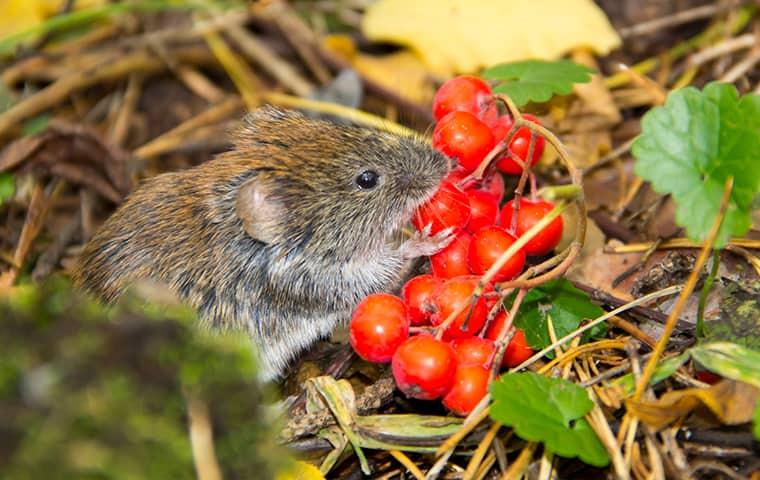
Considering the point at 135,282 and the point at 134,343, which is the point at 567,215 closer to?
the point at 135,282

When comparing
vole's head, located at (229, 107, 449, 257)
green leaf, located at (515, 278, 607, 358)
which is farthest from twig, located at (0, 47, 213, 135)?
green leaf, located at (515, 278, 607, 358)

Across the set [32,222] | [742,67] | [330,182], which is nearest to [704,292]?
[330,182]

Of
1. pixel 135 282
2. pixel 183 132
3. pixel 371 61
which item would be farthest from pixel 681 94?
pixel 183 132

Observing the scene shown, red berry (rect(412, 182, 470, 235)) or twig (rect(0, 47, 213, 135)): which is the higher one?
red berry (rect(412, 182, 470, 235))

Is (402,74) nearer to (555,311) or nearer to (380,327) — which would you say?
(555,311)

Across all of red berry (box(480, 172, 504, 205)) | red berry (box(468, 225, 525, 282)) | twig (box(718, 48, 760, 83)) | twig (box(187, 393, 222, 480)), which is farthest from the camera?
twig (box(718, 48, 760, 83))

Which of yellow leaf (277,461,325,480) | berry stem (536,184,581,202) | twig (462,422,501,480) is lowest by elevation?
yellow leaf (277,461,325,480)

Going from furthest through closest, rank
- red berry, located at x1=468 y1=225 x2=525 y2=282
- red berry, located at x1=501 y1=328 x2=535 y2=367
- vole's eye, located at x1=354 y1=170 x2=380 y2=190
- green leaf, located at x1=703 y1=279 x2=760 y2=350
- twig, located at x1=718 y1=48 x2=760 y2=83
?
twig, located at x1=718 y1=48 x2=760 y2=83 → vole's eye, located at x1=354 y1=170 x2=380 y2=190 → red berry, located at x1=501 y1=328 x2=535 y2=367 → red berry, located at x1=468 y1=225 x2=525 y2=282 → green leaf, located at x1=703 y1=279 x2=760 y2=350

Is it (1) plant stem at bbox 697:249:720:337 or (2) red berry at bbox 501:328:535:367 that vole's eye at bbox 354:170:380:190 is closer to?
(2) red berry at bbox 501:328:535:367
